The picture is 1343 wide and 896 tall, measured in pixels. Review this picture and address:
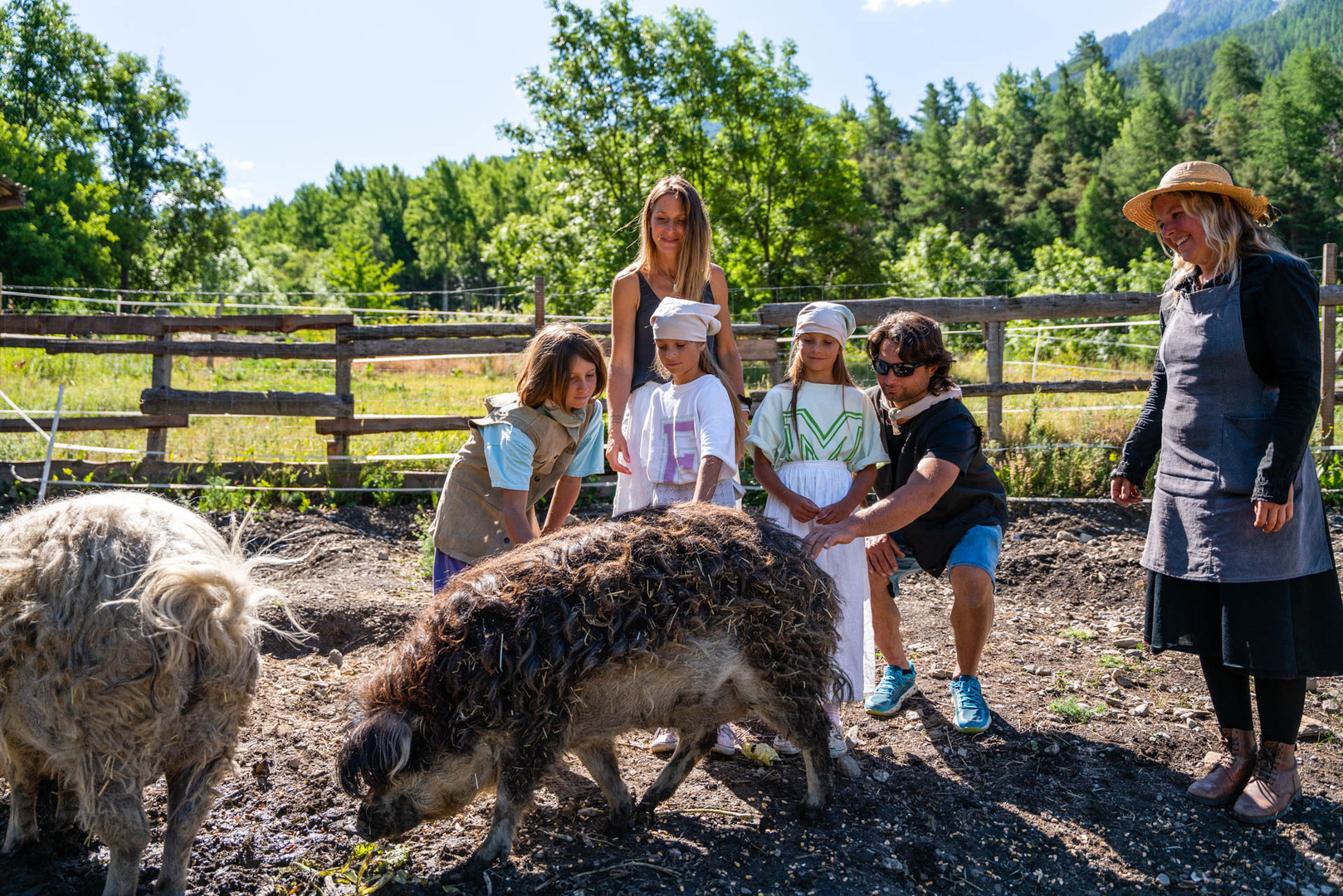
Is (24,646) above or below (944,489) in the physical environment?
below

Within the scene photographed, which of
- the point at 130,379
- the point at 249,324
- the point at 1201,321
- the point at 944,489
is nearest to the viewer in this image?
the point at 1201,321

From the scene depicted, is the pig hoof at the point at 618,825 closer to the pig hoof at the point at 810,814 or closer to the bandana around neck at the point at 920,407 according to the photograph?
the pig hoof at the point at 810,814

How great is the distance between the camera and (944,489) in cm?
339

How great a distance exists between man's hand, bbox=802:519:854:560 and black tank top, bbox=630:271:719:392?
99 cm

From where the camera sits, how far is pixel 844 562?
11.5 ft

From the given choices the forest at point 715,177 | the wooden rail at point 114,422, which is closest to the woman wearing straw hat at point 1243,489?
the wooden rail at point 114,422

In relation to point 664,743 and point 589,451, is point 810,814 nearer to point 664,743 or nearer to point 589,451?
point 664,743

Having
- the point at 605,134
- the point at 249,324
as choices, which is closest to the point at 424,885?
the point at 249,324

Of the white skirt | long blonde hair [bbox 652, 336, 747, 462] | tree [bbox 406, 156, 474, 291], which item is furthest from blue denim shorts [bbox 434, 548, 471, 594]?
tree [bbox 406, 156, 474, 291]

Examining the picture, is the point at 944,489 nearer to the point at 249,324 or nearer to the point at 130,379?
the point at 249,324

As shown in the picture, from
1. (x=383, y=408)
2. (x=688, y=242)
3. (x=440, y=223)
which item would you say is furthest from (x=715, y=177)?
(x=440, y=223)

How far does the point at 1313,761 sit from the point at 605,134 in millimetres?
21155

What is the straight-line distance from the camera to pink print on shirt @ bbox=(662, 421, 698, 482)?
3.46 metres

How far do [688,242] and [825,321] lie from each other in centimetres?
75
